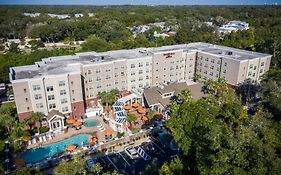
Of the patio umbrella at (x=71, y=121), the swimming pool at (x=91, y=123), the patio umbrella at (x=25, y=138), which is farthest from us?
the swimming pool at (x=91, y=123)

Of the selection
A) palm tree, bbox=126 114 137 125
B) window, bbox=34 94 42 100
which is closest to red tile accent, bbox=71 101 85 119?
window, bbox=34 94 42 100

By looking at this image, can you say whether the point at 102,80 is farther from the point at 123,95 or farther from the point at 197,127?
the point at 197,127

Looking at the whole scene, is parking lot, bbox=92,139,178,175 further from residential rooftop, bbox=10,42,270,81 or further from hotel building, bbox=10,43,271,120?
residential rooftop, bbox=10,42,270,81

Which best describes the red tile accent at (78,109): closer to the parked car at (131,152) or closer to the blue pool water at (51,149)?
the blue pool water at (51,149)

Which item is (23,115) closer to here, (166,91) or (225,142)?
(166,91)

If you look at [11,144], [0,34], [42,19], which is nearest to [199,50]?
[11,144]

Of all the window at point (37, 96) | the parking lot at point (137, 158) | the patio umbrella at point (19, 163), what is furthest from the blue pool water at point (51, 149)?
the window at point (37, 96)
